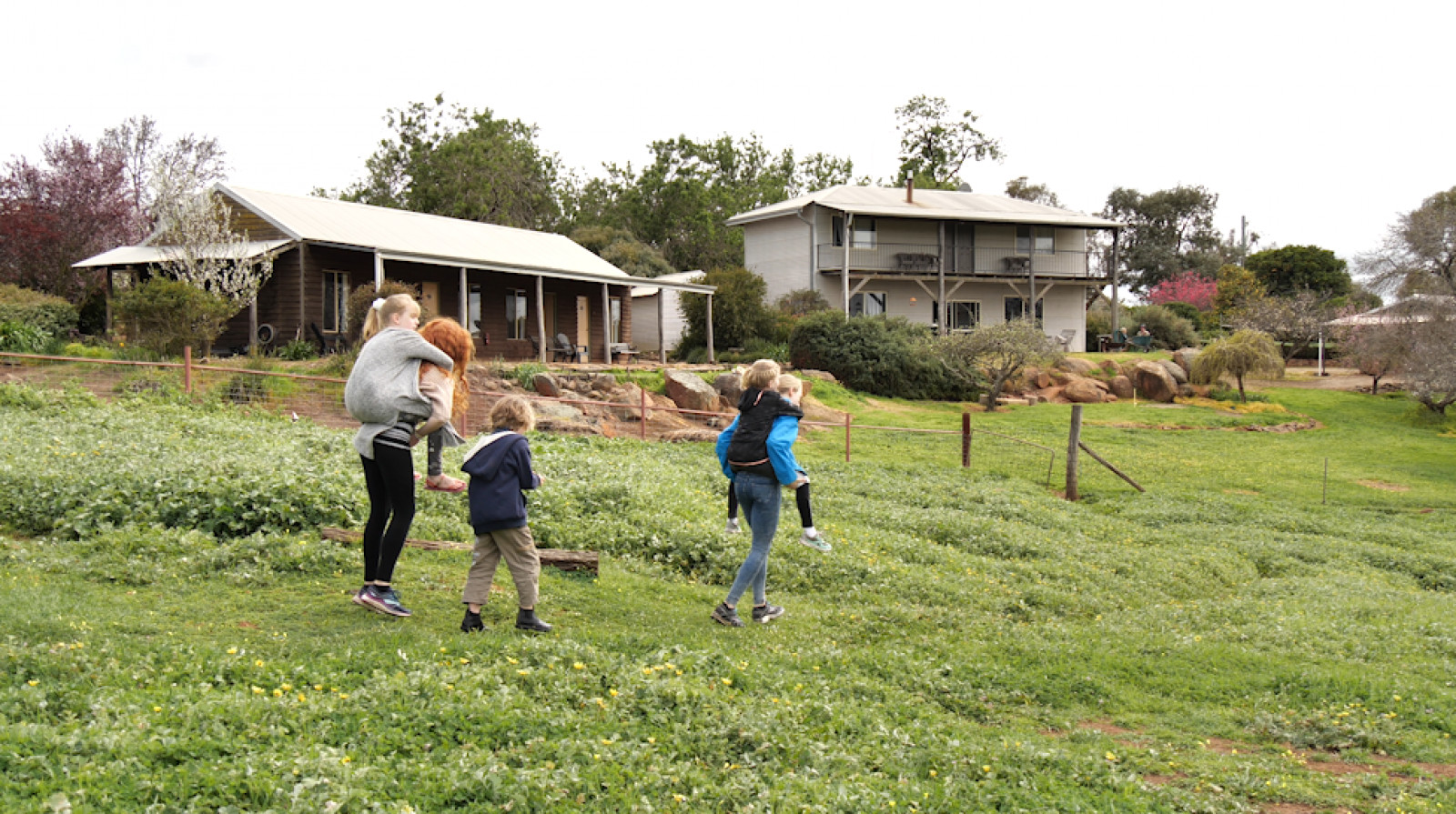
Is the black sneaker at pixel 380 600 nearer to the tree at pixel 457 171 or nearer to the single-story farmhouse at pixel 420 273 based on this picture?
the single-story farmhouse at pixel 420 273

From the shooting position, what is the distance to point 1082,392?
102ft

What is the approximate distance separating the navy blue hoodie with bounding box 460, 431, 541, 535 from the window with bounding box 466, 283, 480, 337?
24.0 m

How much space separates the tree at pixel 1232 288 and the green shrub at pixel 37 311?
140ft

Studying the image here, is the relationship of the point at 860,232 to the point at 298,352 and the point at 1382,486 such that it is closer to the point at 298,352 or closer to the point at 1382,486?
the point at 298,352

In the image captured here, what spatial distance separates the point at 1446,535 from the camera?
51.3 ft

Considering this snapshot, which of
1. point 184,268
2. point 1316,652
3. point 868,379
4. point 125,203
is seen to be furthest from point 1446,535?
point 125,203

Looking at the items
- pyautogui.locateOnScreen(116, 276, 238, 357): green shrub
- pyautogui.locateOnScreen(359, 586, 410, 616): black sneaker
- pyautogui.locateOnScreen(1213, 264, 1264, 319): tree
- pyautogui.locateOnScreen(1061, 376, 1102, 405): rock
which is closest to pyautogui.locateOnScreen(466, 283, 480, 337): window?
pyautogui.locateOnScreen(116, 276, 238, 357): green shrub

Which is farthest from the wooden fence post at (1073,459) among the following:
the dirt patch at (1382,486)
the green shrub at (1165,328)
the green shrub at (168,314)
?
the green shrub at (1165,328)

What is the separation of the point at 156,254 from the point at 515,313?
9272mm

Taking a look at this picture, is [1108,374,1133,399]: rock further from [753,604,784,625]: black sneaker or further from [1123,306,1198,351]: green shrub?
[753,604,784,625]: black sneaker

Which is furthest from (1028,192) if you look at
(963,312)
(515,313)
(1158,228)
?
(515,313)

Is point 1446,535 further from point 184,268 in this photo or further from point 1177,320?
point 1177,320

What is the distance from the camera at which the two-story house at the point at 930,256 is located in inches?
1569

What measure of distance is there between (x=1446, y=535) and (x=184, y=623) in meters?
16.6
